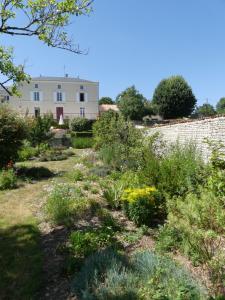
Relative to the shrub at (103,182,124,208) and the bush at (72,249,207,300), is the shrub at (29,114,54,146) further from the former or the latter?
the bush at (72,249,207,300)

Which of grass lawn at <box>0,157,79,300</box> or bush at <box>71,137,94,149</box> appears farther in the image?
bush at <box>71,137,94,149</box>

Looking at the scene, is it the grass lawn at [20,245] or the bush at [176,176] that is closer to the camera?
the grass lawn at [20,245]

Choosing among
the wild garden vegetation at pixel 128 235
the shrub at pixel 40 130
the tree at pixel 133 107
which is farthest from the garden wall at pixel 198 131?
the tree at pixel 133 107

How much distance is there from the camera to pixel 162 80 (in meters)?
41.7

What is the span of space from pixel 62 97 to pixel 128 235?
43381 millimetres

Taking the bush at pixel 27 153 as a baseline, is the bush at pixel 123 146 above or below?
above

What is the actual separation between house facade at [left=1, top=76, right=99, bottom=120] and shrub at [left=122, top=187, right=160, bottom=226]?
39.6m

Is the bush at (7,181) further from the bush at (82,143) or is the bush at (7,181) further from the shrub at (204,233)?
the bush at (82,143)

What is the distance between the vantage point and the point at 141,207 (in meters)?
5.84

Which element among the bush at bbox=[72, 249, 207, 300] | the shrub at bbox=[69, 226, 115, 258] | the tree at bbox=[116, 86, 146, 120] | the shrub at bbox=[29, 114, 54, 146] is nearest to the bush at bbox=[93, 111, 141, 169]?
the shrub at bbox=[69, 226, 115, 258]

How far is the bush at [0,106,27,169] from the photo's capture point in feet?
37.3

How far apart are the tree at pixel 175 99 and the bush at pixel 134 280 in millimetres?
36976

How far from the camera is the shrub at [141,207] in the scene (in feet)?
19.2

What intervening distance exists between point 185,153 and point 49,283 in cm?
524
